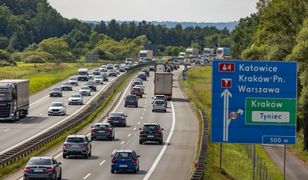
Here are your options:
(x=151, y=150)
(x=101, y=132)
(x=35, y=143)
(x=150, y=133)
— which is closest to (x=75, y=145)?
(x=35, y=143)

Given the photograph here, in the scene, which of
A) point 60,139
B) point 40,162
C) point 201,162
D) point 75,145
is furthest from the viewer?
point 60,139

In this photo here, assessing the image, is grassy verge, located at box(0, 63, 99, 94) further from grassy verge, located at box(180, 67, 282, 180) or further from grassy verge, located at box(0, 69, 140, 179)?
grassy verge, located at box(180, 67, 282, 180)

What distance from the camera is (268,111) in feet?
112

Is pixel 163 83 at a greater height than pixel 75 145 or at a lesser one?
greater

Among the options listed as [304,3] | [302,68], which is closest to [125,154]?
[302,68]

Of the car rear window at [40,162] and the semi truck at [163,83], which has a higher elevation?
the semi truck at [163,83]

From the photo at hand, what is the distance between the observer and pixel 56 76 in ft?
519

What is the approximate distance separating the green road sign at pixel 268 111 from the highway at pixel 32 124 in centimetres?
2570

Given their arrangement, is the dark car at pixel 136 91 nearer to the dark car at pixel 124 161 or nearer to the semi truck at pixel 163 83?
the semi truck at pixel 163 83

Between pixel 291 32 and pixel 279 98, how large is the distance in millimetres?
47693

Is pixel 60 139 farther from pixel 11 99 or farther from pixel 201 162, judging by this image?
pixel 201 162

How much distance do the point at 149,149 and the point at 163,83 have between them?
4829 cm

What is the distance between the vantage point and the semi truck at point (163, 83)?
10862 centimetres

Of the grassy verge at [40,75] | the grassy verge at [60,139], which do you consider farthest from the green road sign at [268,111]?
the grassy verge at [40,75]
